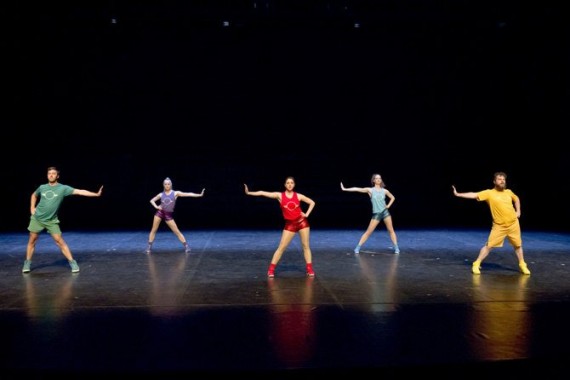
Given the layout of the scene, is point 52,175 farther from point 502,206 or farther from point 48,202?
point 502,206

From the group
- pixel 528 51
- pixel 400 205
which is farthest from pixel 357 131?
pixel 528 51

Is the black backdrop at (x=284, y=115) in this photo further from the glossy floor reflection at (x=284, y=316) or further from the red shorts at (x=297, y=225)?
the red shorts at (x=297, y=225)

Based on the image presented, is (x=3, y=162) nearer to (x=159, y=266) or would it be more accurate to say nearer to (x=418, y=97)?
(x=159, y=266)

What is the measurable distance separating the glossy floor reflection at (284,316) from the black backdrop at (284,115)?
6.39 meters

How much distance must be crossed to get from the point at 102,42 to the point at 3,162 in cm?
508

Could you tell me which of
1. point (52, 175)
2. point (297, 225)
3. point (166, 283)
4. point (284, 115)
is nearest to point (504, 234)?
point (297, 225)

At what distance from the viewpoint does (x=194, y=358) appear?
310 cm

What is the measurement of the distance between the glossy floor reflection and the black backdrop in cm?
639

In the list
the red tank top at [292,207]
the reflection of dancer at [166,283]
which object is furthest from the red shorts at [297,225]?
the reflection of dancer at [166,283]

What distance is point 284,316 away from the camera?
13.5 feet

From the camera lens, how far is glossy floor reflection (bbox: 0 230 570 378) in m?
3.04

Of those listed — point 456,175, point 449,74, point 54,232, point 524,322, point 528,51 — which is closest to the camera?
point 524,322

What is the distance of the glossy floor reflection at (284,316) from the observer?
3.04 meters

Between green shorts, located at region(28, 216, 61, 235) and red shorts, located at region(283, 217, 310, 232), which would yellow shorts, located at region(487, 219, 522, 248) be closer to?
red shorts, located at region(283, 217, 310, 232)
